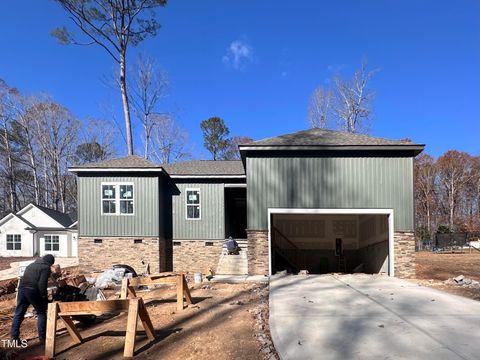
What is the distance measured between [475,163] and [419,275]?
1711 inches

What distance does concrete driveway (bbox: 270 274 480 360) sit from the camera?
5578 mm

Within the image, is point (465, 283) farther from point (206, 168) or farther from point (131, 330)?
point (206, 168)

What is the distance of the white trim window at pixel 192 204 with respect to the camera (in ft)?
69.3

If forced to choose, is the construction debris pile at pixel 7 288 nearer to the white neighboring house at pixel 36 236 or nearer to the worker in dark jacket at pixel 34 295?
the worker in dark jacket at pixel 34 295

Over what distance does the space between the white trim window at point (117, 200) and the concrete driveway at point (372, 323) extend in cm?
1003

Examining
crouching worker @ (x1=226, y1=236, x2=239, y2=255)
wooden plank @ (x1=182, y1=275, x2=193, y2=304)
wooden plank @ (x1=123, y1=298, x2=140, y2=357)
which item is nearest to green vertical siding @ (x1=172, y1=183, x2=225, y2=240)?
crouching worker @ (x1=226, y1=236, x2=239, y2=255)

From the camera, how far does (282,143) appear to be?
16.1 meters

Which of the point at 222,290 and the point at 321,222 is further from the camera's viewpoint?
the point at 321,222

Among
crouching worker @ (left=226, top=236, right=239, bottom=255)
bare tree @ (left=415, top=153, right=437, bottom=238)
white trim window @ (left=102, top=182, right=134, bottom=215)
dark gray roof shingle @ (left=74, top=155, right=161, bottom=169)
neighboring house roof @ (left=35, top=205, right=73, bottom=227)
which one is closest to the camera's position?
crouching worker @ (left=226, top=236, right=239, bottom=255)

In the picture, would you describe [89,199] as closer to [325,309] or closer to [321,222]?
[321,222]

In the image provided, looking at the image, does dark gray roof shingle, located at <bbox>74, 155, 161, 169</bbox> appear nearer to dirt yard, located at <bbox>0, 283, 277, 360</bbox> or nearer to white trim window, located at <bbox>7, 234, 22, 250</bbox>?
dirt yard, located at <bbox>0, 283, 277, 360</bbox>

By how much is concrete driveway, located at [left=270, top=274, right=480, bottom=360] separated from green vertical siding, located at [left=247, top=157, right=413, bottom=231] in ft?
14.7

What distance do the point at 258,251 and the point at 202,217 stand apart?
5.88 metres

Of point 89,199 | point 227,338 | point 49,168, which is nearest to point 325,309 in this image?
point 227,338
